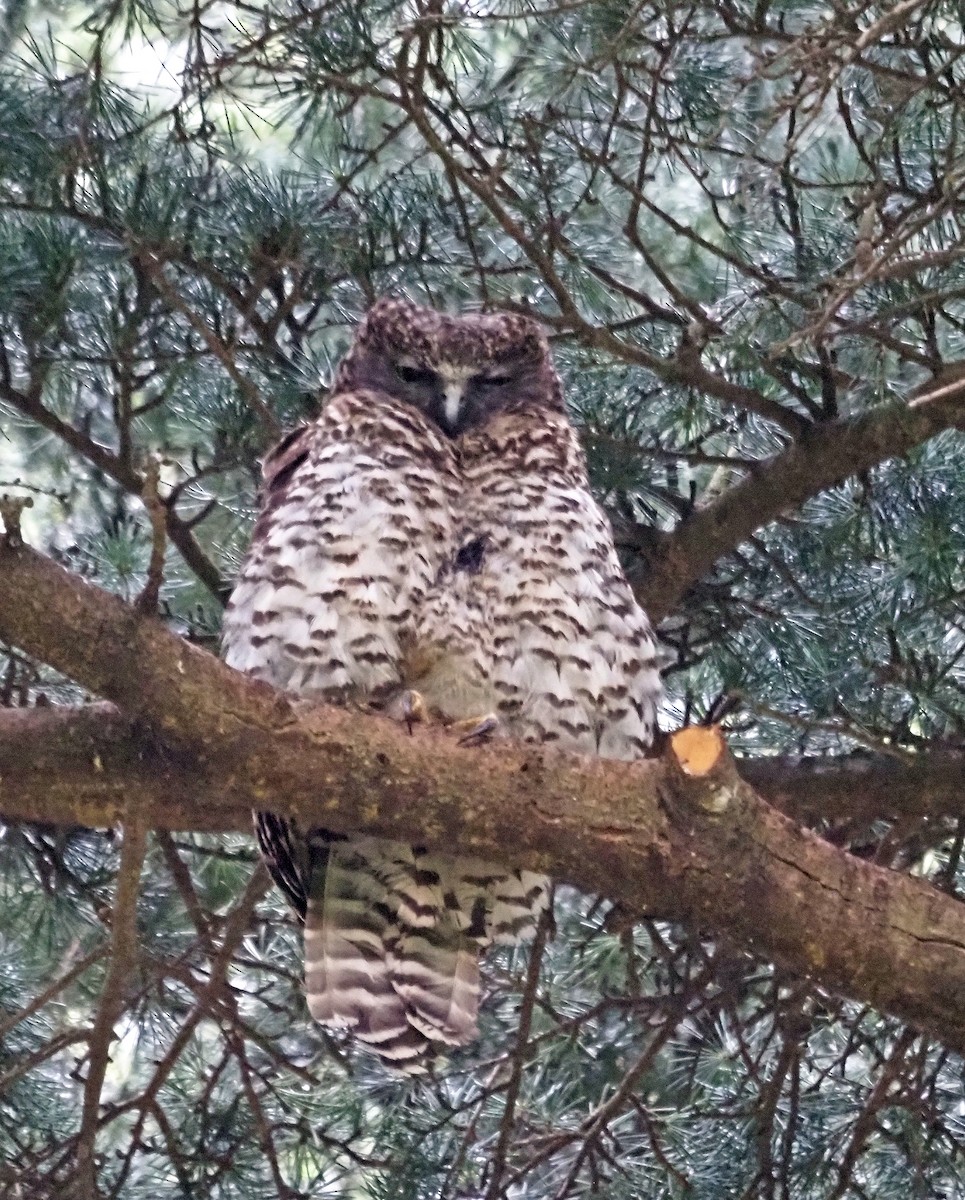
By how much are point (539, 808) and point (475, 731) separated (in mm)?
134

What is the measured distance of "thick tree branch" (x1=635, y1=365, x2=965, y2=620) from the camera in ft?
9.19

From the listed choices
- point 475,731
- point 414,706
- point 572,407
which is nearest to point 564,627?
point 414,706

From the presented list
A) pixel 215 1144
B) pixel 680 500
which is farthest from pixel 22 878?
pixel 680 500

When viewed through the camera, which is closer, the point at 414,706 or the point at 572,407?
the point at 414,706

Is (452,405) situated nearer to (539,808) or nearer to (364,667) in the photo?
(364,667)

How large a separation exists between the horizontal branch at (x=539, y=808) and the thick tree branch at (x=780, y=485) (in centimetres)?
90

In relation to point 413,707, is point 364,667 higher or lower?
higher

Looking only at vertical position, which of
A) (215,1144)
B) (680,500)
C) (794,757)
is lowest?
(215,1144)

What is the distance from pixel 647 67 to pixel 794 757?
4.03ft

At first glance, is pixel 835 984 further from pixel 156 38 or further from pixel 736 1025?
pixel 156 38

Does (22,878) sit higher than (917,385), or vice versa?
(917,385)

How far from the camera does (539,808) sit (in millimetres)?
2082

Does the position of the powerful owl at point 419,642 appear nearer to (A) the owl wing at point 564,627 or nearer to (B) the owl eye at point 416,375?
(A) the owl wing at point 564,627

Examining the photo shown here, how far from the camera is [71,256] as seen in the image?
9.07ft
